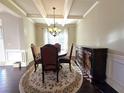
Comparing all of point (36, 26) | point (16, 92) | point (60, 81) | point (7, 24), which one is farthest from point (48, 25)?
point (16, 92)

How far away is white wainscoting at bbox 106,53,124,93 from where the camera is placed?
2838 mm

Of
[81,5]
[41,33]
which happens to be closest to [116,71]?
[81,5]

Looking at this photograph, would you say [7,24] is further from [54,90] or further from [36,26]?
[54,90]

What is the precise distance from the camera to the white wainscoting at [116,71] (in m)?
2.84

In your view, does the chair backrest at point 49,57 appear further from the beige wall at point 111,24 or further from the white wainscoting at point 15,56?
the white wainscoting at point 15,56

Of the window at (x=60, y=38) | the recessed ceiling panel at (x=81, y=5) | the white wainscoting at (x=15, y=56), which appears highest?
the recessed ceiling panel at (x=81, y=5)

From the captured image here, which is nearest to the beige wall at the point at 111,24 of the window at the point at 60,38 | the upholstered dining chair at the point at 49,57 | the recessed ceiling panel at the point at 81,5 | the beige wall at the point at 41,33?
the recessed ceiling panel at the point at 81,5

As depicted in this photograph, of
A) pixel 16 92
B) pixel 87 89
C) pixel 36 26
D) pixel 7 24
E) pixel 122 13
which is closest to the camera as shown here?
A: pixel 122 13

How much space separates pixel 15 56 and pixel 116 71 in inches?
187

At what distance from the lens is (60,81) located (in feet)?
12.1

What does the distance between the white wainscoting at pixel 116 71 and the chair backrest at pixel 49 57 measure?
157 cm

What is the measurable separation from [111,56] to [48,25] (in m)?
6.89

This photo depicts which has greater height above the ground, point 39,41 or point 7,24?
point 7,24

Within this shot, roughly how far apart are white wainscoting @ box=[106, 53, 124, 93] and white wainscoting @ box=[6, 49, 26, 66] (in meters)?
4.09
